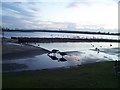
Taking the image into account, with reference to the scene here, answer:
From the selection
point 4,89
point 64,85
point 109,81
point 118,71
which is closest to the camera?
point 4,89

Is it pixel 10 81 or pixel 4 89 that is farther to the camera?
pixel 10 81

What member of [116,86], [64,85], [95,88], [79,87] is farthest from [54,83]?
[116,86]

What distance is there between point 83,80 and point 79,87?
7.14 feet

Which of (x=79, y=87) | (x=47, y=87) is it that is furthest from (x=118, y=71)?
(x=47, y=87)

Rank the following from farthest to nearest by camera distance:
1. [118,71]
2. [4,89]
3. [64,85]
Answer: [118,71], [64,85], [4,89]

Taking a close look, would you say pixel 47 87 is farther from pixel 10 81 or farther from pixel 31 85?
pixel 10 81

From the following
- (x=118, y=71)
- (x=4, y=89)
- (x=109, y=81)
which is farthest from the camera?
(x=118, y=71)

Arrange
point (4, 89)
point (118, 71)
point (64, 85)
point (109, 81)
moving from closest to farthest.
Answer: point (4, 89)
point (64, 85)
point (109, 81)
point (118, 71)

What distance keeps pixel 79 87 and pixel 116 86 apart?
7.23ft

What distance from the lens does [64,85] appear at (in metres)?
13.8

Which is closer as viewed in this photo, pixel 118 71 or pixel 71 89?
pixel 71 89

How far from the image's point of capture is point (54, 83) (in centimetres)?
1447

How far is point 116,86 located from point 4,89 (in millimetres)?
6522

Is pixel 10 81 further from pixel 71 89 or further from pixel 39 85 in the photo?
pixel 71 89
